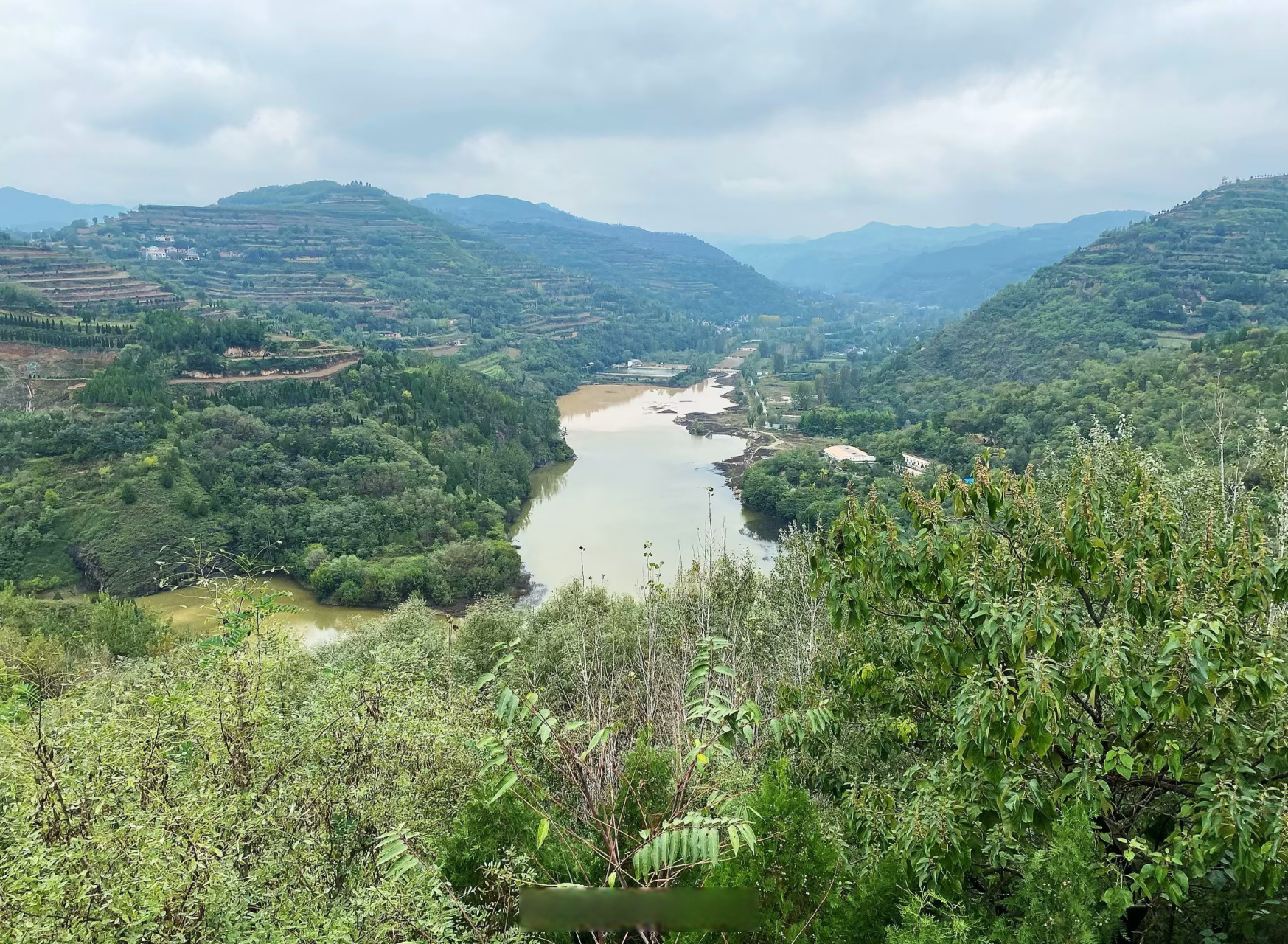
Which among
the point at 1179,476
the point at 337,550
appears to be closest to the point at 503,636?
the point at 1179,476

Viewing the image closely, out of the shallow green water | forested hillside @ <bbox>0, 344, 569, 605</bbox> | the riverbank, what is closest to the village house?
the riverbank

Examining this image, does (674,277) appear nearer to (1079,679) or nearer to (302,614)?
(302,614)

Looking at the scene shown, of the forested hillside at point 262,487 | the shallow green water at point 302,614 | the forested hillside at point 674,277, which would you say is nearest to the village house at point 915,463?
the forested hillside at point 262,487

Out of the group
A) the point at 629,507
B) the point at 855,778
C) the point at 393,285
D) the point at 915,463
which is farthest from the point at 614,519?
the point at 393,285

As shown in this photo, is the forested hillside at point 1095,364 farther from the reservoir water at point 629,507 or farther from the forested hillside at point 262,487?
the forested hillside at point 262,487

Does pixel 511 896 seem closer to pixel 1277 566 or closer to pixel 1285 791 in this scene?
pixel 1285 791
